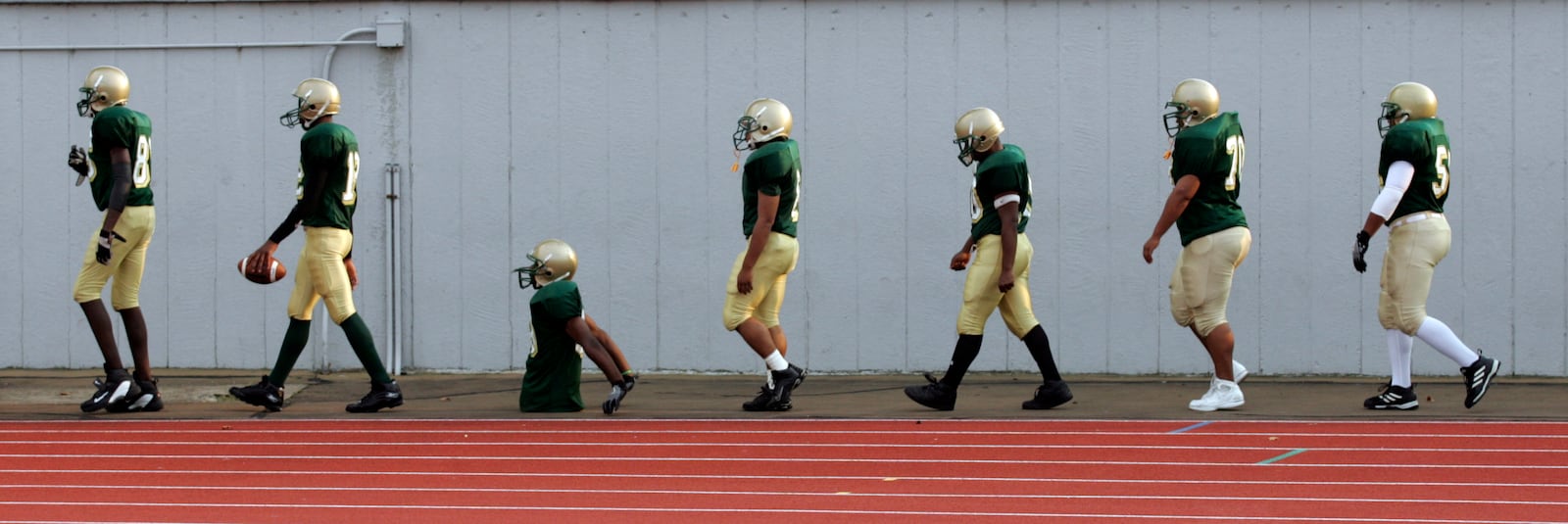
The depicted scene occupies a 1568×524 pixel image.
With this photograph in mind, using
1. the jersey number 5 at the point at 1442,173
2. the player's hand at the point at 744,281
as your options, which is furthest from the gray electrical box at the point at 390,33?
the jersey number 5 at the point at 1442,173

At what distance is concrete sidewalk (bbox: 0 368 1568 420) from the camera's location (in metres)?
9.45

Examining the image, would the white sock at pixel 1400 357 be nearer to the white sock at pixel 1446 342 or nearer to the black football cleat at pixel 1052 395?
the white sock at pixel 1446 342

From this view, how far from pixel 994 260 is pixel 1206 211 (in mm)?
1052

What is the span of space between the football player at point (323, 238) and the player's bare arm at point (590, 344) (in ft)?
3.36

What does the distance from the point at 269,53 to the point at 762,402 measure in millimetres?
4491

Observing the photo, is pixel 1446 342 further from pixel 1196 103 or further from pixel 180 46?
pixel 180 46

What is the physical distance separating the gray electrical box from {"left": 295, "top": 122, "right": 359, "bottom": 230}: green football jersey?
2.33 metres

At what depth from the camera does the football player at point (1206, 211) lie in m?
9.09

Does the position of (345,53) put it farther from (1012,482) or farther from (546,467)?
(1012,482)

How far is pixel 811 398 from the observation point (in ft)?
34.5

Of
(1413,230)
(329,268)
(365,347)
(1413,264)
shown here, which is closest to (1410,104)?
(1413,230)

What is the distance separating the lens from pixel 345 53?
12.0m

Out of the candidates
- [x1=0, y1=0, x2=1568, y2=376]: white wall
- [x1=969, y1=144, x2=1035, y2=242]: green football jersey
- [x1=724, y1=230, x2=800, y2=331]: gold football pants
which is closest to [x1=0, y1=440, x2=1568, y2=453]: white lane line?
[x1=724, y1=230, x2=800, y2=331]: gold football pants

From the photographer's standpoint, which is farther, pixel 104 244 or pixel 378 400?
pixel 378 400
